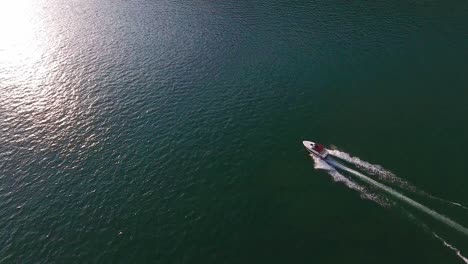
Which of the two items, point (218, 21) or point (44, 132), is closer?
point (44, 132)

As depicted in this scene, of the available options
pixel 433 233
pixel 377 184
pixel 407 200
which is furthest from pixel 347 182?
pixel 433 233

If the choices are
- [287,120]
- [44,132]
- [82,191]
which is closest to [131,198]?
[82,191]

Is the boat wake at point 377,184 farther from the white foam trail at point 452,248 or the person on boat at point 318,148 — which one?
the person on boat at point 318,148

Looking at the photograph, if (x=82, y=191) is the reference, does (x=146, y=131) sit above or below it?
above

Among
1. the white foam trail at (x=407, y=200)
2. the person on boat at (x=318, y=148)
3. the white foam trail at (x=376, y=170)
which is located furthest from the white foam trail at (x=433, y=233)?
the person on boat at (x=318, y=148)

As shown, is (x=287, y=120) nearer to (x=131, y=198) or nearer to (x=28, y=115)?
(x=131, y=198)

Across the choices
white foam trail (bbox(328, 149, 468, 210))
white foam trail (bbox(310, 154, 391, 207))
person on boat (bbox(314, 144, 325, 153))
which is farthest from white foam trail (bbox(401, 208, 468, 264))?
person on boat (bbox(314, 144, 325, 153))

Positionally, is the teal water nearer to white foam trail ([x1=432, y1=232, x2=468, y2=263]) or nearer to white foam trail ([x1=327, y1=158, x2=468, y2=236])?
white foam trail ([x1=432, y1=232, x2=468, y2=263])
